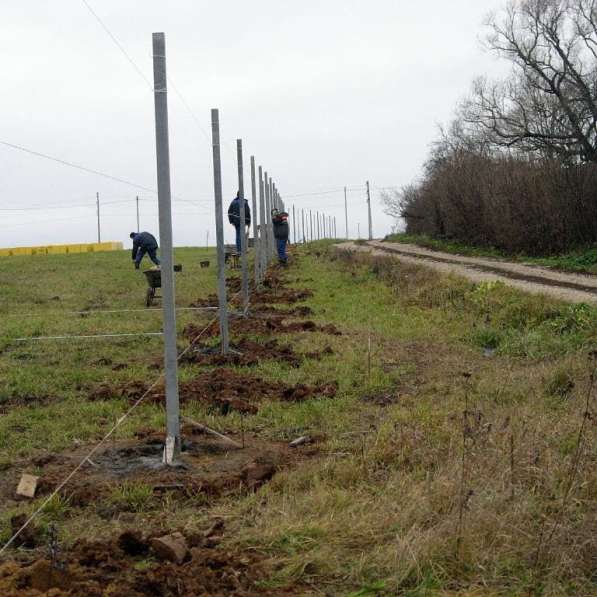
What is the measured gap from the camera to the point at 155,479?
15.6 ft

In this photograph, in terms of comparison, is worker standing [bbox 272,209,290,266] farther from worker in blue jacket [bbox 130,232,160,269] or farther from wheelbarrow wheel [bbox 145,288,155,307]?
wheelbarrow wheel [bbox 145,288,155,307]

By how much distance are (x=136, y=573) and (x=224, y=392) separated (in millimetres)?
3559

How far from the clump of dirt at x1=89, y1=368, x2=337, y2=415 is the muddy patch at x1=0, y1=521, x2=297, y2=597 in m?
2.84

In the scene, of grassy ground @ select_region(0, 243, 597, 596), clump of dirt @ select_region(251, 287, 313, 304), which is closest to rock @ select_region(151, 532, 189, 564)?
grassy ground @ select_region(0, 243, 597, 596)

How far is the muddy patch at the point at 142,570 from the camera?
122 inches

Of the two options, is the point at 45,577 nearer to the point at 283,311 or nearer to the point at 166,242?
the point at 166,242

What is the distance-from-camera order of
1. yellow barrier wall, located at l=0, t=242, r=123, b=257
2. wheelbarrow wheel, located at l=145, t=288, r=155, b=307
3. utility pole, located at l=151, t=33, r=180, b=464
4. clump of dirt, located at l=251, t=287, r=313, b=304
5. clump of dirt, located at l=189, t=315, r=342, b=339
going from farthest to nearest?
yellow barrier wall, located at l=0, t=242, r=123, b=257
clump of dirt, located at l=251, t=287, r=313, b=304
wheelbarrow wheel, located at l=145, t=288, r=155, b=307
clump of dirt, located at l=189, t=315, r=342, b=339
utility pole, located at l=151, t=33, r=180, b=464

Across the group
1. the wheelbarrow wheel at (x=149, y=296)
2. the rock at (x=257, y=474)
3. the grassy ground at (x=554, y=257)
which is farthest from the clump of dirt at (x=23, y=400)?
the grassy ground at (x=554, y=257)

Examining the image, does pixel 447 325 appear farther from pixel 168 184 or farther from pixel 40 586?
pixel 40 586

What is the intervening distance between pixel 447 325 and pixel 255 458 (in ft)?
21.1

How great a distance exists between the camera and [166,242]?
17.1 ft

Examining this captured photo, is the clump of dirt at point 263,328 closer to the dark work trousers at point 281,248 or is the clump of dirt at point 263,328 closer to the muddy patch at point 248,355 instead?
the muddy patch at point 248,355

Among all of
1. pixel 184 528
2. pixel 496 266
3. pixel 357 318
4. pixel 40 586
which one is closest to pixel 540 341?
pixel 357 318

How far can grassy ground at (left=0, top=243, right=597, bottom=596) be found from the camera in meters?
3.34
